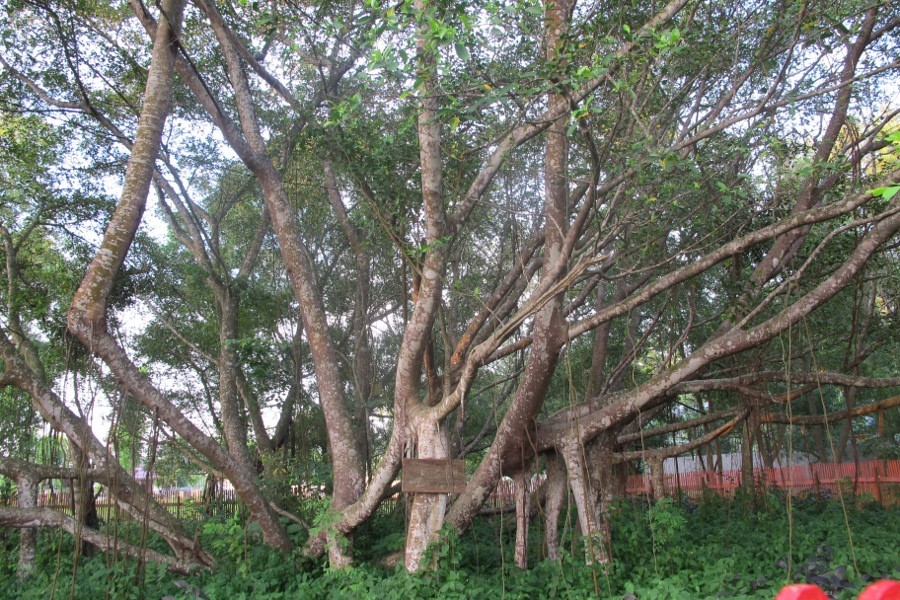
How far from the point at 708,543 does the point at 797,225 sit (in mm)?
3574

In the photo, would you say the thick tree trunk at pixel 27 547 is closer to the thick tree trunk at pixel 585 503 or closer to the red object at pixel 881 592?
the thick tree trunk at pixel 585 503

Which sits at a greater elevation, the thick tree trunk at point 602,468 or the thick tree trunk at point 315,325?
the thick tree trunk at point 315,325

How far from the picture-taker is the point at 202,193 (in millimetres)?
12320

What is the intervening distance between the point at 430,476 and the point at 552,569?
50.7 inches

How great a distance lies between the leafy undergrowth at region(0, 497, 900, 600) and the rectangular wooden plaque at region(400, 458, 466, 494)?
0.44 m

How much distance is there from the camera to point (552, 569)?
5.96 metres

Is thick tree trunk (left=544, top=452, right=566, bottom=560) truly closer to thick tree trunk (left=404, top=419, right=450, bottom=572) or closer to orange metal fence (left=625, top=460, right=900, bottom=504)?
thick tree trunk (left=404, top=419, right=450, bottom=572)

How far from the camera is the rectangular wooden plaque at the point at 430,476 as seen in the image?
19.1 feet

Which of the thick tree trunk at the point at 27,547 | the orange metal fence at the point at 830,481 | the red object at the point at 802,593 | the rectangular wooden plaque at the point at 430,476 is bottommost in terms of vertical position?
the orange metal fence at the point at 830,481

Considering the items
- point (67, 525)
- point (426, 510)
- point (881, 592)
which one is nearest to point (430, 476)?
point (426, 510)

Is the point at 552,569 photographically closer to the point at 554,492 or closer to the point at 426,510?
the point at 554,492

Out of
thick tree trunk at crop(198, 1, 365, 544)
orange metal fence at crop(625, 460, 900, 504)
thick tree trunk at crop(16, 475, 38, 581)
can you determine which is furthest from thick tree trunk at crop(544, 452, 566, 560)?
thick tree trunk at crop(16, 475, 38, 581)

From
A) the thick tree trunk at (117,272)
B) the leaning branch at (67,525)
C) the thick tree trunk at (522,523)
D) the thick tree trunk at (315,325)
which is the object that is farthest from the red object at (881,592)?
the leaning branch at (67,525)

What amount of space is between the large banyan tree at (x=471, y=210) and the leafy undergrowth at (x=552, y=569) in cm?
25
